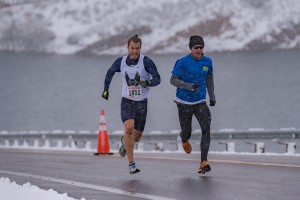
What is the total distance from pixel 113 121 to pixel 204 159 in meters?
123

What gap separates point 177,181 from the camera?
959 centimetres

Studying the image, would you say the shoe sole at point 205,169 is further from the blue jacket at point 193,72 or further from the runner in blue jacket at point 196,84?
the blue jacket at point 193,72

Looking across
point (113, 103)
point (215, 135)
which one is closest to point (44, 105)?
point (113, 103)

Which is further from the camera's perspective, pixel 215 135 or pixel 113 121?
pixel 113 121

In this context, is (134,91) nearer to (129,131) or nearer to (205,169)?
(129,131)

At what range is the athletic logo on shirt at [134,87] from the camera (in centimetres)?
1045

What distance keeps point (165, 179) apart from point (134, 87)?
131 centimetres

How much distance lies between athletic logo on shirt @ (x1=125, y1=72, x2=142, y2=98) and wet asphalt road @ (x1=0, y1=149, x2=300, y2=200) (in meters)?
1.06

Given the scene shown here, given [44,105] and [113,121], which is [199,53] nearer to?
[113,121]

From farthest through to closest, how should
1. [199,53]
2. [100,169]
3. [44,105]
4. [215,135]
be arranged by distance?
[44,105] → [215,135] → [100,169] → [199,53]

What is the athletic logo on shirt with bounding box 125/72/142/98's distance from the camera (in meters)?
10.4

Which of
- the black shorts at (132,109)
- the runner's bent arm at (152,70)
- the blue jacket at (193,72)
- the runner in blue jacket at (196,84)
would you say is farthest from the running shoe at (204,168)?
the runner's bent arm at (152,70)

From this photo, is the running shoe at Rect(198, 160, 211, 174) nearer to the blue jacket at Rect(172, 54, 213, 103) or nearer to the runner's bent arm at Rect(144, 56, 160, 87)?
the blue jacket at Rect(172, 54, 213, 103)

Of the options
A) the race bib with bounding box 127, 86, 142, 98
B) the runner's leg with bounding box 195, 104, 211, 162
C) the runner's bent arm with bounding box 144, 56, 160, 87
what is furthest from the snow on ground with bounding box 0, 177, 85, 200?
the runner's leg with bounding box 195, 104, 211, 162
